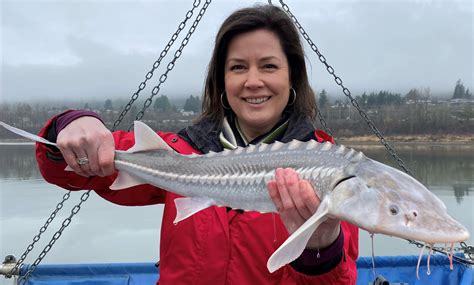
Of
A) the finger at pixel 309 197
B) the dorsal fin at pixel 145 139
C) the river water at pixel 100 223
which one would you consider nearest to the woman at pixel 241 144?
the finger at pixel 309 197

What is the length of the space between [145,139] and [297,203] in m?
0.78

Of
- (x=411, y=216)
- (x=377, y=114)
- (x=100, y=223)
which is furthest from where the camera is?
(x=377, y=114)

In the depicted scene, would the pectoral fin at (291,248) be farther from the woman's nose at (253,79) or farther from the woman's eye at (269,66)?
the woman's eye at (269,66)

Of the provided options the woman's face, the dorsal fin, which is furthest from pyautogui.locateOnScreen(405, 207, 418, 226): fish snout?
the dorsal fin

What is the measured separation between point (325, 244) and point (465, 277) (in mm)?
2117

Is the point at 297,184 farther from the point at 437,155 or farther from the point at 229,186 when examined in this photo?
the point at 437,155

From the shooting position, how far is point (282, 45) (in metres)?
2.21

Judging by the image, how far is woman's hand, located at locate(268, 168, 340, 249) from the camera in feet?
4.93

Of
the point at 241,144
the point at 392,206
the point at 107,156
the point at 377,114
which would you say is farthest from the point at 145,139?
the point at 377,114

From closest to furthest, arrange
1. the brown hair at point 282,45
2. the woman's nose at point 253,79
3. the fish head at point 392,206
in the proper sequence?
the fish head at point 392,206 < the woman's nose at point 253,79 < the brown hair at point 282,45

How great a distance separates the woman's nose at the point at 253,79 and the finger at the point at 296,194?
1.98ft

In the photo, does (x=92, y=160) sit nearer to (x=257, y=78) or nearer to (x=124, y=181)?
(x=124, y=181)

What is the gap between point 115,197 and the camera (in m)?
2.17

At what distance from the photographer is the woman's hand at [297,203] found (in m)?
1.50
